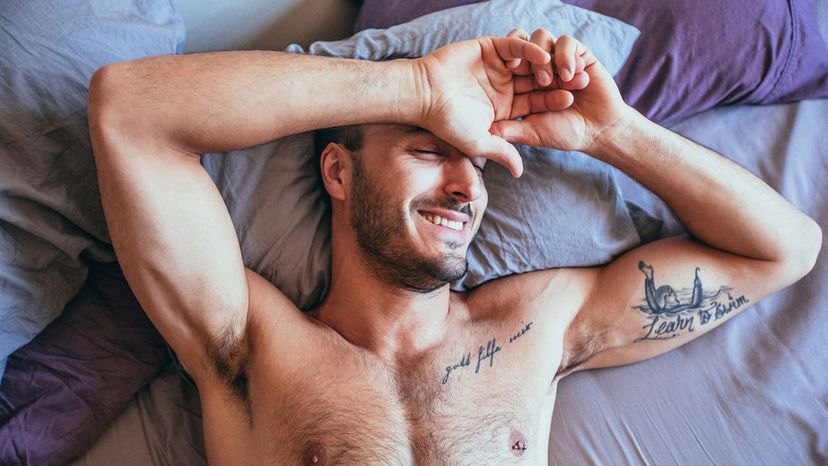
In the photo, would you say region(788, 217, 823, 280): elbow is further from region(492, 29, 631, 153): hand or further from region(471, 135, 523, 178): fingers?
region(471, 135, 523, 178): fingers

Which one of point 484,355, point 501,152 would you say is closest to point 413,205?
point 501,152

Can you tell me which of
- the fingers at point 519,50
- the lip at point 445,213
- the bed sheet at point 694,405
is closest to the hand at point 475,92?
the fingers at point 519,50

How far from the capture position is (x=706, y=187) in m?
1.36

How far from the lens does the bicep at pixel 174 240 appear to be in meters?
1.11

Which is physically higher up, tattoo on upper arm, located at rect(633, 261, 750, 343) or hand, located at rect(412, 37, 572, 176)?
hand, located at rect(412, 37, 572, 176)

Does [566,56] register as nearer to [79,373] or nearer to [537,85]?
[537,85]

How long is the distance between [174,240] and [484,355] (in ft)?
2.11

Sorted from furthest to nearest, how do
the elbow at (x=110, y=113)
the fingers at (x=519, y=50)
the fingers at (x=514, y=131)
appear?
the fingers at (x=514, y=131) < the fingers at (x=519, y=50) < the elbow at (x=110, y=113)

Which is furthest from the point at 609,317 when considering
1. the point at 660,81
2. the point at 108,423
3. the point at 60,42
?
the point at 60,42

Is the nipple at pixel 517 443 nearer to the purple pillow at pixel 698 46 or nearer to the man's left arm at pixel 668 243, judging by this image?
the man's left arm at pixel 668 243

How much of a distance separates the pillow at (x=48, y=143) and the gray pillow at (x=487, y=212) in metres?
0.25

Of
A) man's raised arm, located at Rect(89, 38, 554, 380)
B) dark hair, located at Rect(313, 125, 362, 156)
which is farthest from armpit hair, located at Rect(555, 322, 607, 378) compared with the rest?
dark hair, located at Rect(313, 125, 362, 156)

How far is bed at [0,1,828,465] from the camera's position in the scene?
1.32m

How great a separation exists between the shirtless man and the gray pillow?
0.04 metres
